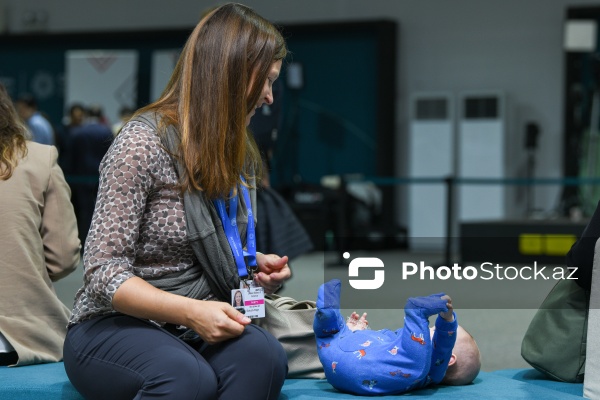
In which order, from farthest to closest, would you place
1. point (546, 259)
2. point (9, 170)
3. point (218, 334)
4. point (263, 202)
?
point (546, 259), point (263, 202), point (9, 170), point (218, 334)

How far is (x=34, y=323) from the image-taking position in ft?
9.39

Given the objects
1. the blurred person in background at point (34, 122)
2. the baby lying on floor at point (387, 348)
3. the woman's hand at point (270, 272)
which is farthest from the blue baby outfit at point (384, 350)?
the blurred person in background at point (34, 122)

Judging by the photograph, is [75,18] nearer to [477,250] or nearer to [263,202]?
[477,250]

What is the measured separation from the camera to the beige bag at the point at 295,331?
2.75 meters

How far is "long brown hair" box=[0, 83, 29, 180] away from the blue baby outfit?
1007 mm

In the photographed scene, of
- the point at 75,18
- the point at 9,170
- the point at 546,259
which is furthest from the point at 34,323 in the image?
the point at 75,18

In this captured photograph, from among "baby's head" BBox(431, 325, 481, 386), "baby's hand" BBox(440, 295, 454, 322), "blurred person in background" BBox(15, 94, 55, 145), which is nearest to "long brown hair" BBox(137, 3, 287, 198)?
"baby's hand" BBox(440, 295, 454, 322)

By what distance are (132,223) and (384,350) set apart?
77cm

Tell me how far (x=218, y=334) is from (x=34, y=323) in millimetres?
994

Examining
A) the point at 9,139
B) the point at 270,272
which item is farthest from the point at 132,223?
the point at 9,139

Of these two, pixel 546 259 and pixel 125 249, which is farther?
pixel 546 259

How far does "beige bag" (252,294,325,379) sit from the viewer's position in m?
2.75

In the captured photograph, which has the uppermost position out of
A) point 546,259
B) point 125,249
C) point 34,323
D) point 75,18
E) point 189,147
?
point 75,18

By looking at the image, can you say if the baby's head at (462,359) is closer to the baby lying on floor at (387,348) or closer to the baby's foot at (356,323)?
the baby lying on floor at (387,348)
